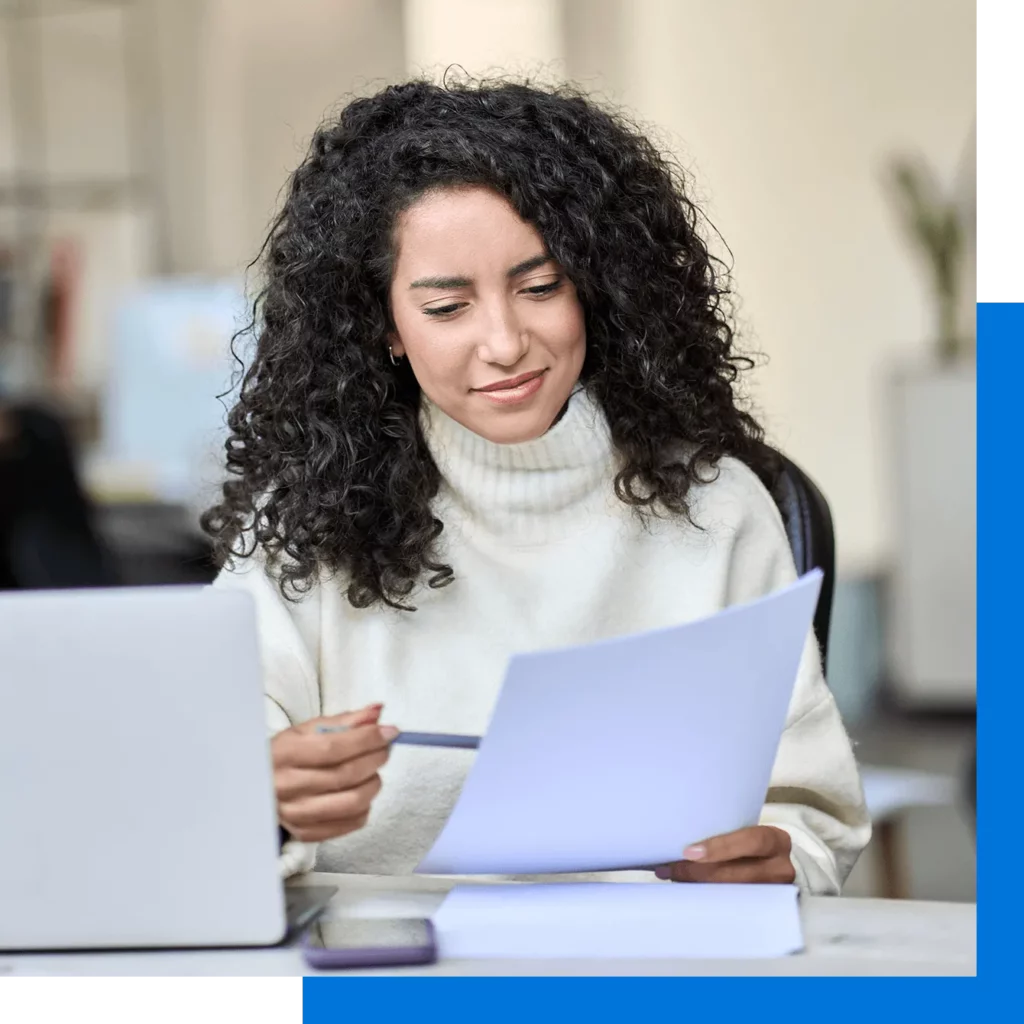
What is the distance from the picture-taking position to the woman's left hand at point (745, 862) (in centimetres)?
107

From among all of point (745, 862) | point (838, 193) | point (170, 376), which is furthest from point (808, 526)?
point (838, 193)

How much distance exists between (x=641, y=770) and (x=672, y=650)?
0.32ft

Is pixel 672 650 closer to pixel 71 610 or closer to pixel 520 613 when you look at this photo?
pixel 71 610

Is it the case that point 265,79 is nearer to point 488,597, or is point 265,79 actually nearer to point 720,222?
point 720,222

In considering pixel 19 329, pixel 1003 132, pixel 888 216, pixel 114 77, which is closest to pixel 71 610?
pixel 1003 132

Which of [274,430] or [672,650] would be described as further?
[274,430]

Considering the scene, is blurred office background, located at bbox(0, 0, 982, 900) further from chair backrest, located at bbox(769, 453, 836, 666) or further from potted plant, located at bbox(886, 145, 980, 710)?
chair backrest, located at bbox(769, 453, 836, 666)

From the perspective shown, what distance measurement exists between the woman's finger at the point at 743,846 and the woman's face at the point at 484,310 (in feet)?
1.28

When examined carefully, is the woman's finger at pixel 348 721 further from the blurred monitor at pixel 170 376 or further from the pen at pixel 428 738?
the blurred monitor at pixel 170 376

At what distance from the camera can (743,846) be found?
108 cm

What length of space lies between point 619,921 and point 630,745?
12 centimetres

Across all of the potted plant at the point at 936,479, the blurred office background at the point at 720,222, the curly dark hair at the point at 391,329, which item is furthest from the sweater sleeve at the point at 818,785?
the potted plant at the point at 936,479

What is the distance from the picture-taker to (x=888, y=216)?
4.59m

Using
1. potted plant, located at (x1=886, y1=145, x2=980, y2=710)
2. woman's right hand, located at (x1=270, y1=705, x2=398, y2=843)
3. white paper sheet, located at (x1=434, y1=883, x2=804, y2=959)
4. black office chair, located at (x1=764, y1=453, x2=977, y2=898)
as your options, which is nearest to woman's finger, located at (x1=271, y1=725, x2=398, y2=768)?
woman's right hand, located at (x1=270, y1=705, x2=398, y2=843)
